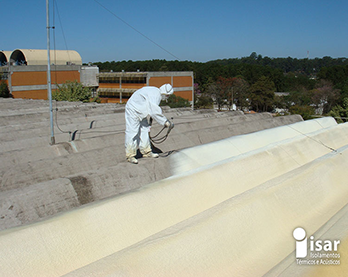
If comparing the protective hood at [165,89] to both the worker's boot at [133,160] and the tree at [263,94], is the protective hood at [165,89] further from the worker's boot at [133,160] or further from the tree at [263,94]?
the tree at [263,94]

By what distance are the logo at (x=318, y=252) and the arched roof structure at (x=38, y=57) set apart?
37.6 metres

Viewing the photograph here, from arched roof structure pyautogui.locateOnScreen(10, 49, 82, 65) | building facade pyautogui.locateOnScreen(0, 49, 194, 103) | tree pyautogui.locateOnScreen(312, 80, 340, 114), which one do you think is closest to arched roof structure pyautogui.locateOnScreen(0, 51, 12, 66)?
building facade pyautogui.locateOnScreen(0, 49, 194, 103)

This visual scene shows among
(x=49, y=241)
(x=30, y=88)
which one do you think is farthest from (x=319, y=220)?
(x=30, y=88)

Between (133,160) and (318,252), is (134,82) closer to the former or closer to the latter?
(133,160)

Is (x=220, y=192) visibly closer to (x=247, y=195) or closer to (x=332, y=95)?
(x=247, y=195)

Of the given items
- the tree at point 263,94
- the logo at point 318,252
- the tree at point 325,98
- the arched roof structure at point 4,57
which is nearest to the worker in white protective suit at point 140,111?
the logo at point 318,252

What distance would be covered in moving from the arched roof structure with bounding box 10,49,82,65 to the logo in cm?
3757

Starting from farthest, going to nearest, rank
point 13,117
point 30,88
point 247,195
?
point 30,88, point 13,117, point 247,195

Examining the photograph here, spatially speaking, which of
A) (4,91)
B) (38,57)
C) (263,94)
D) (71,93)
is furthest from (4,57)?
(263,94)

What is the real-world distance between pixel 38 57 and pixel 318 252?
4044 cm

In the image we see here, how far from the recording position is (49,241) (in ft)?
12.3

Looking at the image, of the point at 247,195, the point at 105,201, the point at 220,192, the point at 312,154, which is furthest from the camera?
the point at 312,154

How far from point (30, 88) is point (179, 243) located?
105ft

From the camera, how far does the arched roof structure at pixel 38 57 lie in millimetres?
38406
